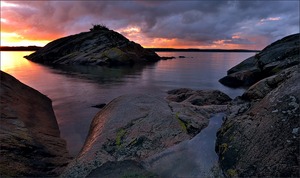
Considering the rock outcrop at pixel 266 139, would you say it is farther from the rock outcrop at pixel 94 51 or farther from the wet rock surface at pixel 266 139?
the rock outcrop at pixel 94 51

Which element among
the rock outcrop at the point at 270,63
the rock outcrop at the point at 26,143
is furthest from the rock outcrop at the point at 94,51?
the rock outcrop at the point at 26,143

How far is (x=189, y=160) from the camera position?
5.84 metres

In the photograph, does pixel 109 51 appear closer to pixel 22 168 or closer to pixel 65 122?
pixel 65 122

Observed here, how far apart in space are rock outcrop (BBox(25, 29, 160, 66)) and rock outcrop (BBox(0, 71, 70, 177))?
46.8m

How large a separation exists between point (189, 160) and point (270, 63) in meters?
23.1

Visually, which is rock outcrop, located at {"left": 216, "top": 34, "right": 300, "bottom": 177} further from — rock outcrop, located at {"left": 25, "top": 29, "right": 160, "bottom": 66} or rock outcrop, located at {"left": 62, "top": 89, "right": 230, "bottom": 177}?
rock outcrop, located at {"left": 25, "top": 29, "right": 160, "bottom": 66}

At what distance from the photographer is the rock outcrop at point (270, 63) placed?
77.0ft

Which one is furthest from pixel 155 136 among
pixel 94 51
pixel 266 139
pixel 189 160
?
pixel 94 51

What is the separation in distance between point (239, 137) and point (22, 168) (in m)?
5.65

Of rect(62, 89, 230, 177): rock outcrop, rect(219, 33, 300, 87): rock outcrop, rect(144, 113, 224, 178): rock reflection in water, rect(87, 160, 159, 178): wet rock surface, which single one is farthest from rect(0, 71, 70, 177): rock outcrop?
rect(219, 33, 300, 87): rock outcrop

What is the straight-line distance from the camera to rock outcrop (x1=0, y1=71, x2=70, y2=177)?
7008mm

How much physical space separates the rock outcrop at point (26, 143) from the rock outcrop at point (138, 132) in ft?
4.25

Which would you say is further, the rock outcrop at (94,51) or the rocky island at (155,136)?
the rock outcrop at (94,51)

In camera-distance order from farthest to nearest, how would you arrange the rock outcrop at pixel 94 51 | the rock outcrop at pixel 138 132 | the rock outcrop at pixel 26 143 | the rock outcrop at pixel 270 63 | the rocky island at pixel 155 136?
the rock outcrop at pixel 94 51, the rock outcrop at pixel 270 63, the rock outcrop at pixel 26 143, the rock outcrop at pixel 138 132, the rocky island at pixel 155 136
